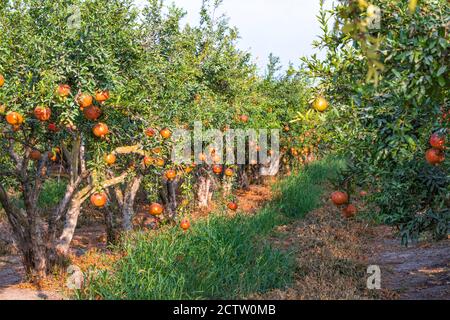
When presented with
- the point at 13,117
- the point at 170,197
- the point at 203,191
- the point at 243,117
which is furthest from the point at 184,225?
the point at 203,191

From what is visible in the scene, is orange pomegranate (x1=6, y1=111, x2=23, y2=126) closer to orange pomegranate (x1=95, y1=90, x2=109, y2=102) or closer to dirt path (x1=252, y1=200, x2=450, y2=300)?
orange pomegranate (x1=95, y1=90, x2=109, y2=102)

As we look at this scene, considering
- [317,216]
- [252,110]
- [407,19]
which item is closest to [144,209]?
[252,110]

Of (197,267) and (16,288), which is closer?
(197,267)

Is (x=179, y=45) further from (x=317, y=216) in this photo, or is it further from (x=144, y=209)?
(x=144, y=209)

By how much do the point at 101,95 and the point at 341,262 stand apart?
Result: 4.36m

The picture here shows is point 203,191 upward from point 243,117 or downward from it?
downward

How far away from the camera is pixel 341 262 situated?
7.94 metres

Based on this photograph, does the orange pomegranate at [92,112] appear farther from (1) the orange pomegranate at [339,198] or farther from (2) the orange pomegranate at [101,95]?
(1) the orange pomegranate at [339,198]

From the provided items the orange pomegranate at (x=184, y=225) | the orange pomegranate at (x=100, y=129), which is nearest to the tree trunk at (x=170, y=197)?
the orange pomegranate at (x=184, y=225)

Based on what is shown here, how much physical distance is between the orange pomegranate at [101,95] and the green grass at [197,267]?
6.64 feet

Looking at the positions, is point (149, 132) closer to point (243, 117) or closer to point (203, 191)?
point (243, 117)

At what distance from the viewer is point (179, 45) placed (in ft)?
32.0

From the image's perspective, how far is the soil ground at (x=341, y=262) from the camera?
6.73 meters
